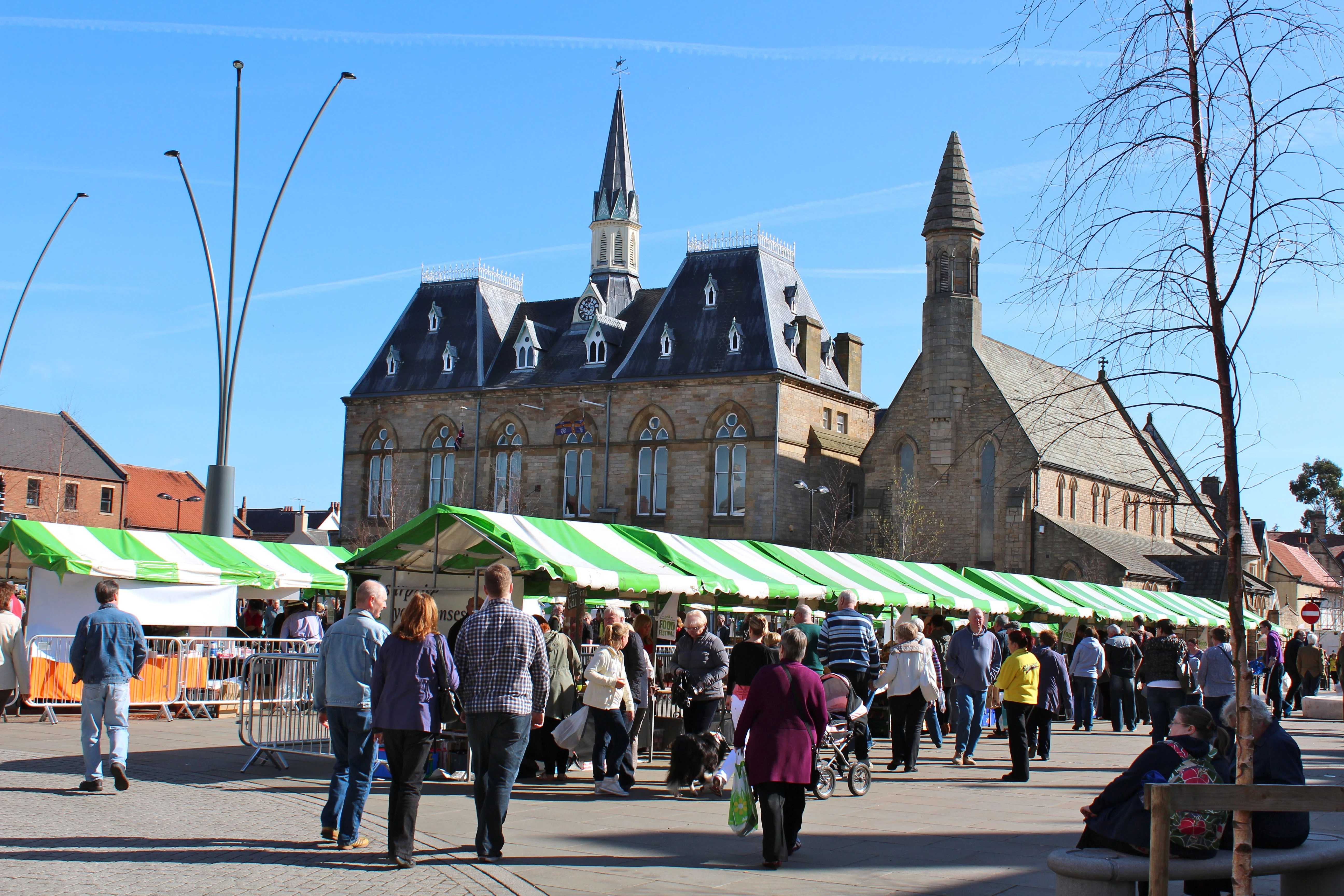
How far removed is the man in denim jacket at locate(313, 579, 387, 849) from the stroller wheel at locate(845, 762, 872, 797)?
487 centimetres

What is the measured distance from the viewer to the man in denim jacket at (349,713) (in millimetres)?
8602

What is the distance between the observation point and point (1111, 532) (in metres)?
56.2

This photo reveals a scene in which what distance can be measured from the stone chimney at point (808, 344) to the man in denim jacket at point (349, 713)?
4486 centimetres

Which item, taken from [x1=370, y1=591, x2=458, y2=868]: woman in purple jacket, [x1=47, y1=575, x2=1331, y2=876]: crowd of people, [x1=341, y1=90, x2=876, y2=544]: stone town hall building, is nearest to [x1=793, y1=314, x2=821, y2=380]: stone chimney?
[x1=341, y1=90, x2=876, y2=544]: stone town hall building

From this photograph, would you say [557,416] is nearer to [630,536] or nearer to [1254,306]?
[630,536]

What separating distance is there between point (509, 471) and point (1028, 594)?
1287 inches

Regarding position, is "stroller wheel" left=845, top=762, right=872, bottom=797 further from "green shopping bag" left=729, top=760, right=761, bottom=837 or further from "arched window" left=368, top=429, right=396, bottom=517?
"arched window" left=368, top=429, right=396, bottom=517

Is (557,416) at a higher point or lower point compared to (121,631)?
higher

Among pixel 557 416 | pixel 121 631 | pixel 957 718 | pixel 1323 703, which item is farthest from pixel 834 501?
pixel 121 631

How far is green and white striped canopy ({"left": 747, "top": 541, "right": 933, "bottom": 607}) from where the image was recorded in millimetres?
21219

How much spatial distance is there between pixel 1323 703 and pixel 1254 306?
2457 cm

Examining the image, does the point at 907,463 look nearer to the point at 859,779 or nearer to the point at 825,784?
the point at 859,779

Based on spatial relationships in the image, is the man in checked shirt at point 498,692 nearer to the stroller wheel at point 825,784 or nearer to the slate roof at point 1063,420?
the stroller wheel at point 825,784

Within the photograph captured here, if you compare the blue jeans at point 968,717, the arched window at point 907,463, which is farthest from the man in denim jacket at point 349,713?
the arched window at point 907,463
